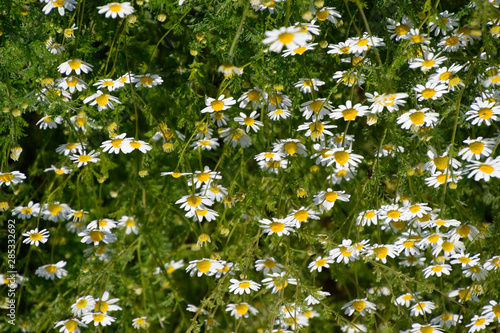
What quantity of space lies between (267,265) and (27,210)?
1.01 metres

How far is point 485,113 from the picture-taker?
1450mm

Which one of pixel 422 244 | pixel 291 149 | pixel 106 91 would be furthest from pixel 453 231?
pixel 106 91

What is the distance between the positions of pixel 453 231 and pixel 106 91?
137 cm

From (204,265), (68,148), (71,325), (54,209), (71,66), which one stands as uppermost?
(71,66)

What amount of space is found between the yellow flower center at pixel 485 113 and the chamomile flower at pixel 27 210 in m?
1.71

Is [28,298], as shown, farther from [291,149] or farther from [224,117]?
[291,149]

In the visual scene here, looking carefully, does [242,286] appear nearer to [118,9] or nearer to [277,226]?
[277,226]

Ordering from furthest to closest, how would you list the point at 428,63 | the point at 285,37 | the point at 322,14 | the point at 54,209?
the point at 54,209
the point at 428,63
the point at 322,14
the point at 285,37

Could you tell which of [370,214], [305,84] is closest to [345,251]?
[370,214]

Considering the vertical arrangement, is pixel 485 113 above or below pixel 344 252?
above

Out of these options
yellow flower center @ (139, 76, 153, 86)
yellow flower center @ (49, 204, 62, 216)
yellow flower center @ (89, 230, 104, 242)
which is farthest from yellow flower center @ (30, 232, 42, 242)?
yellow flower center @ (139, 76, 153, 86)

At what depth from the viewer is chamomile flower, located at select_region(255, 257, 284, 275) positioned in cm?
175

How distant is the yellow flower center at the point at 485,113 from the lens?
1.45 metres

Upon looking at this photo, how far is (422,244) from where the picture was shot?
168 cm
